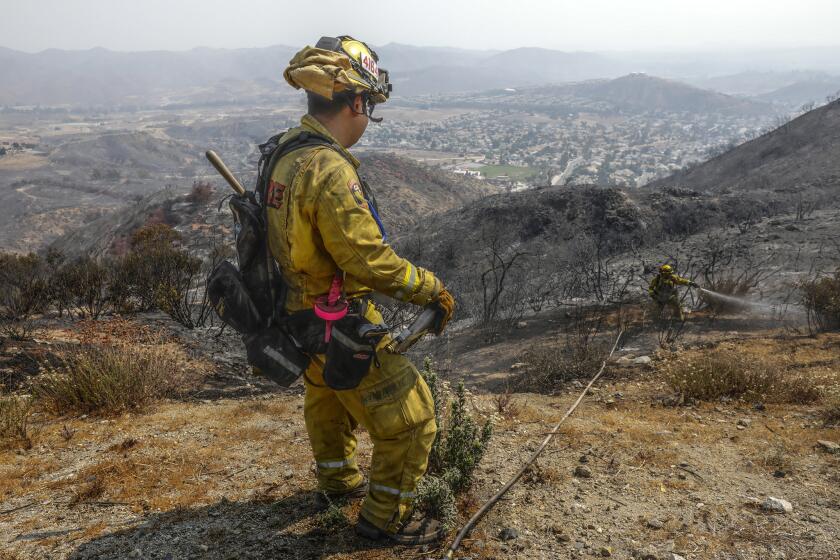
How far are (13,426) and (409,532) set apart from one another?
3.31 meters

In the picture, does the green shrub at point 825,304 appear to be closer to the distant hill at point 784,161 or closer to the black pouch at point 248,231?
the black pouch at point 248,231

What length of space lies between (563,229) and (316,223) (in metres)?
19.6

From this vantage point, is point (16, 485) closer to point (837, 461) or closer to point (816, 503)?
point (816, 503)

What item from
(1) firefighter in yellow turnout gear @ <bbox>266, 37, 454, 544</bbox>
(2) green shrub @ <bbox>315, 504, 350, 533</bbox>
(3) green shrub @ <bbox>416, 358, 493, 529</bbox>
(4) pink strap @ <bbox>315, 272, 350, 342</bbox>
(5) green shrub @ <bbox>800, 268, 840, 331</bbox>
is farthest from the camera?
(5) green shrub @ <bbox>800, 268, 840, 331</bbox>

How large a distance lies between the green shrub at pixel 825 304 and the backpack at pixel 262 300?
773 cm

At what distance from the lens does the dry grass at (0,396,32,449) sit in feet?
13.1

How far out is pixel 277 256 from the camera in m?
2.55

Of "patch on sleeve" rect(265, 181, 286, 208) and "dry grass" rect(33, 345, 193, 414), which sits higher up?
"patch on sleeve" rect(265, 181, 286, 208)

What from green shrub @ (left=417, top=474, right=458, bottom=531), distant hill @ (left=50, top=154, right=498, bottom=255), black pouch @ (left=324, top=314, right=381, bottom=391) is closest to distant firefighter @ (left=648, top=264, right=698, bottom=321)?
green shrub @ (left=417, top=474, right=458, bottom=531)

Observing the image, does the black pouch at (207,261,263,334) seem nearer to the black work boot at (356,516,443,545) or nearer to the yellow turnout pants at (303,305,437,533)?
the yellow turnout pants at (303,305,437,533)

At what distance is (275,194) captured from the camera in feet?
8.03

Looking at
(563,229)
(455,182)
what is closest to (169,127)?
(455,182)

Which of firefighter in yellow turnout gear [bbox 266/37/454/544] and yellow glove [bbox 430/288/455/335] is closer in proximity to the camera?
firefighter in yellow turnout gear [bbox 266/37/454/544]

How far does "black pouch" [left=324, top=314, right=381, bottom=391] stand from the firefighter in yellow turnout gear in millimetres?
89
